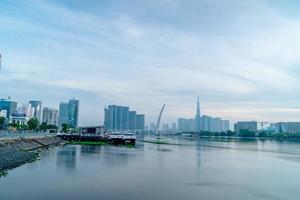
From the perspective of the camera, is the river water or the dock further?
the dock

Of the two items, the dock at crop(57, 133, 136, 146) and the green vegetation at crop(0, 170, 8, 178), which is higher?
the dock at crop(57, 133, 136, 146)

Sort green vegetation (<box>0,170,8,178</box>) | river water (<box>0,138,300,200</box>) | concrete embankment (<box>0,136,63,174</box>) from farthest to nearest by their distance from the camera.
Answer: concrete embankment (<box>0,136,63,174</box>) → green vegetation (<box>0,170,8,178</box>) → river water (<box>0,138,300,200</box>)

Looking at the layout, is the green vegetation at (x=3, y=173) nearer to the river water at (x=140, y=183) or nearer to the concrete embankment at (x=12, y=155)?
the concrete embankment at (x=12, y=155)

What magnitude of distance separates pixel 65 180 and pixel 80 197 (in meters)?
6.16

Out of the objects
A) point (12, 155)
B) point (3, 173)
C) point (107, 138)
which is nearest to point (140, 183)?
point (3, 173)

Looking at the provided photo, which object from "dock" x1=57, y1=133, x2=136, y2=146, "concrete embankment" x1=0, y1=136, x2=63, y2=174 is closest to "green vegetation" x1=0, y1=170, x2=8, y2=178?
"concrete embankment" x1=0, y1=136, x2=63, y2=174

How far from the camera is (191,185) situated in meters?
24.9

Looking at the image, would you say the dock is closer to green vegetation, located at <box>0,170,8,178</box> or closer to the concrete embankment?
the concrete embankment

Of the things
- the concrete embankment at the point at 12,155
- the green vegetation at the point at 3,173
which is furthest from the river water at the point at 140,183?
the concrete embankment at the point at 12,155

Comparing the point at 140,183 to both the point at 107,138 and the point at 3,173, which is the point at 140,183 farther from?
the point at 107,138

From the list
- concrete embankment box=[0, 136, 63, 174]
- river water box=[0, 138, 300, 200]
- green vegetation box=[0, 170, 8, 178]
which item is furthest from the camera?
concrete embankment box=[0, 136, 63, 174]

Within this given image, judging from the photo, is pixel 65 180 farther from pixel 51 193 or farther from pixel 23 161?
pixel 23 161

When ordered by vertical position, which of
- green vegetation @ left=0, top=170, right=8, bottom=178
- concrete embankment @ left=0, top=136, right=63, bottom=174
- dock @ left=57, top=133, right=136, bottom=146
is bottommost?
green vegetation @ left=0, top=170, right=8, bottom=178

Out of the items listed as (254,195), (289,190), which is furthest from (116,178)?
(289,190)
